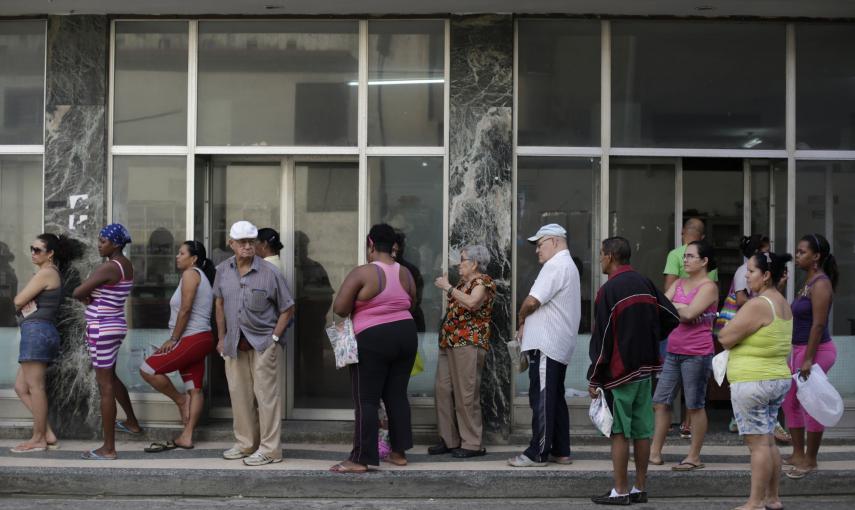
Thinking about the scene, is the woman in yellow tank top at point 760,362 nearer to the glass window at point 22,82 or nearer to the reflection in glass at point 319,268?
the reflection in glass at point 319,268

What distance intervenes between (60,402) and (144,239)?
1595mm

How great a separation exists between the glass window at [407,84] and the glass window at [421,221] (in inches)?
9.4

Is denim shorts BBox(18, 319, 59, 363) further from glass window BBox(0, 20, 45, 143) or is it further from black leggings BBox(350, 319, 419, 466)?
black leggings BBox(350, 319, 419, 466)

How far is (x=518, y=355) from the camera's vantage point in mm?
8070

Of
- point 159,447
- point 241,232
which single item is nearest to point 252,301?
point 241,232

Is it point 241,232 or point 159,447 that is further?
point 159,447

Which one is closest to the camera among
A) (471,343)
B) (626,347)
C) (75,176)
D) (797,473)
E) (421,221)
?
(626,347)

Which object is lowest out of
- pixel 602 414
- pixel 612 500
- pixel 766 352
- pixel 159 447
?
pixel 612 500

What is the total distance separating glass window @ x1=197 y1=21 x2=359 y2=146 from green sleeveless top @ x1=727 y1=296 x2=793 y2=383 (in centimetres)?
414

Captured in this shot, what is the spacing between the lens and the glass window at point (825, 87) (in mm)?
9195

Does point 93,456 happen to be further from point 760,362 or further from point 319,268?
point 760,362

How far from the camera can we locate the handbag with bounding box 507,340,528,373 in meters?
7.95

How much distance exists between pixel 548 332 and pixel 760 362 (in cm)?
168

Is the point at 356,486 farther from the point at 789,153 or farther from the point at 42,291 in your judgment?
the point at 789,153
